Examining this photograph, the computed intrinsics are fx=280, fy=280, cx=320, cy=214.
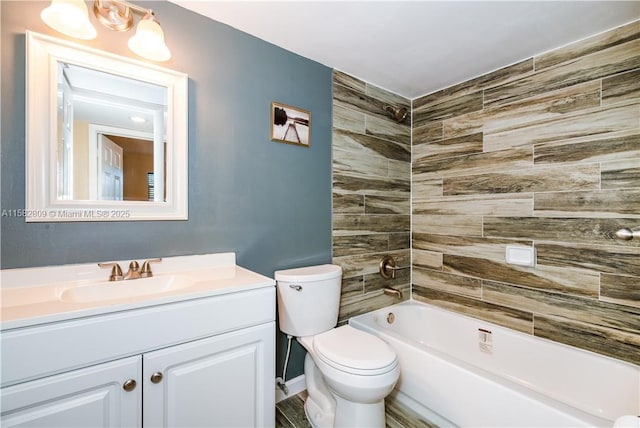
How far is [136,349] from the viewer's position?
94cm

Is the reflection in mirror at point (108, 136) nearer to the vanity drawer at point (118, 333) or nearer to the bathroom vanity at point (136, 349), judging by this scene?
the bathroom vanity at point (136, 349)

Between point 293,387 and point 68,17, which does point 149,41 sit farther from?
point 293,387

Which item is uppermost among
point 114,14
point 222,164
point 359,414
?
point 114,14

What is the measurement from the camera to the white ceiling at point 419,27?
4.45 feet

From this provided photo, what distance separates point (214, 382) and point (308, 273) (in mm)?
716

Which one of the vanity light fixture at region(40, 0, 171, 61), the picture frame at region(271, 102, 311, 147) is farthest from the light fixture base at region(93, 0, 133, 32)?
the picture frame at region(271, 102, 311, 147)

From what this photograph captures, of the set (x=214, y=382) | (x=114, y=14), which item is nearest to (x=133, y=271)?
(x=214, y=382)

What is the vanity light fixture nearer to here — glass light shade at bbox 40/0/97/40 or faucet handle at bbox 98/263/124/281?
glass light shade at bbox 40/0/97/40

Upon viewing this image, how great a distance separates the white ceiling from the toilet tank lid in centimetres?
136

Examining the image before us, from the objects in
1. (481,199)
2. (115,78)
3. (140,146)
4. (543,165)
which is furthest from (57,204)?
(543,165)

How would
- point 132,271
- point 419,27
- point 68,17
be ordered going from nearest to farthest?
point 68,17, point 132,271, point 419,27

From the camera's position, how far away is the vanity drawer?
0.78 metres

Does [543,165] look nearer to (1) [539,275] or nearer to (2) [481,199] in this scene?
(2) [481,199]

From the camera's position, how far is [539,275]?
175cm
